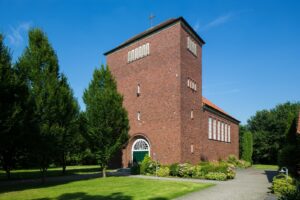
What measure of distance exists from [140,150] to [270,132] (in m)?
39.1

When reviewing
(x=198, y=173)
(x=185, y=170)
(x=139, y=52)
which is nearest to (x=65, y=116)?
(x=185, y=170)

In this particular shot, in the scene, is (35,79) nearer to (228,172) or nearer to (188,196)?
(188,196)

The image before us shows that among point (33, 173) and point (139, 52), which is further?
point (139, 52)

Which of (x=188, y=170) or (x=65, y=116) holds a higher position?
(x=65, y=116)

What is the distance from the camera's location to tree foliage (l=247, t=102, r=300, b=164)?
5722cm

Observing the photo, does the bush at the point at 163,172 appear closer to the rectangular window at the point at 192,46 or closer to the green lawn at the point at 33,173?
the green lawn at the point at 33,173

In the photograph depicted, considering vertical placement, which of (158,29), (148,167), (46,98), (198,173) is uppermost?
(158,29)

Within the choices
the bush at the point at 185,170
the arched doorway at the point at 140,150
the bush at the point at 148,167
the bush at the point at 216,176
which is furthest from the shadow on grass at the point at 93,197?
the arched doorway at the point at 140,150

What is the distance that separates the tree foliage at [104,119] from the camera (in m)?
23.5

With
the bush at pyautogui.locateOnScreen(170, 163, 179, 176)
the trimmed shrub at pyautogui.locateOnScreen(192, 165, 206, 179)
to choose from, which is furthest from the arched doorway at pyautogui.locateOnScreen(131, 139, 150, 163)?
the trimmed shrub at pyautogui.locateOnScreen(192, 165, 206, 179)

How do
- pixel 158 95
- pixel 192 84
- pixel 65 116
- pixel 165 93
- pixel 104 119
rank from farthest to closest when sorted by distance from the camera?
pixel 192 84 < pixel 158 95 < pixel 165 93 < pixel 104 119 < pixel 65 116

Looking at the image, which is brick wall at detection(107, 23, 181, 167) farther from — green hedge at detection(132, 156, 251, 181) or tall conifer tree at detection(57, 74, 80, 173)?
tall conifer tree at detection(57, 74, 80, 173)

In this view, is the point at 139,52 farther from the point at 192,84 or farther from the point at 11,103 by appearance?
the point at 11,103

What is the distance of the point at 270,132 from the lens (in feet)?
193
